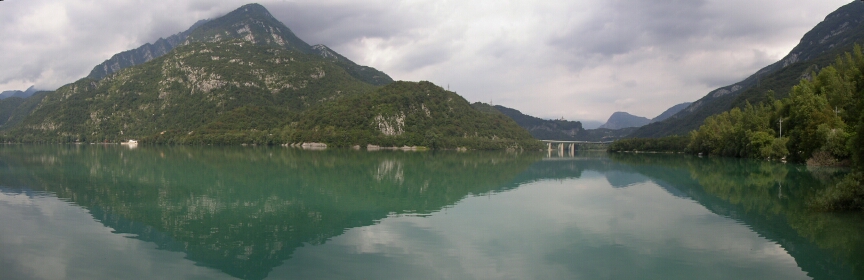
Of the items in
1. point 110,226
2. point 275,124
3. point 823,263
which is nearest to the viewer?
point 823,263

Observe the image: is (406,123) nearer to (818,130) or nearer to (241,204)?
(818,130)

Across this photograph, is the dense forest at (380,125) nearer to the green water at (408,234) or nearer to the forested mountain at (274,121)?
the forested mountain at (274,121)

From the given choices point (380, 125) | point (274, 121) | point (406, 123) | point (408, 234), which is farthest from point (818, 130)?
point (274, 121)

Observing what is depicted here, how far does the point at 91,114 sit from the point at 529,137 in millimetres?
165641

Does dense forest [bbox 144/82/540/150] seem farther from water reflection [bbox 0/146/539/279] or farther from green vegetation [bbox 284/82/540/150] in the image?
water reflection [bbox 0/146/539/279]

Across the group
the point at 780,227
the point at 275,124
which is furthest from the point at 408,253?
the point at 275,124

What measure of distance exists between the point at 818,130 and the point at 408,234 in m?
51.7

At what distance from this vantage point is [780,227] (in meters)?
18.8

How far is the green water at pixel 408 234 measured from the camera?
12836 millimetres

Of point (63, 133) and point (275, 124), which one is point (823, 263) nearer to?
point (275, 124)

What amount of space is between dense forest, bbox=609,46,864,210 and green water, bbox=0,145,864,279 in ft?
13.1

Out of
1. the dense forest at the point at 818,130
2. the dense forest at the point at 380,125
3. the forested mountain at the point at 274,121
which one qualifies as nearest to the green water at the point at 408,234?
the dense forest at the point at 818,130

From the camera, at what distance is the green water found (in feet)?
42.1

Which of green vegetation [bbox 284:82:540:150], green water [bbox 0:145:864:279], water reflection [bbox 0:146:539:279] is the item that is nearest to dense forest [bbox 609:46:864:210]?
green water [bbox 0:145:864:279]
